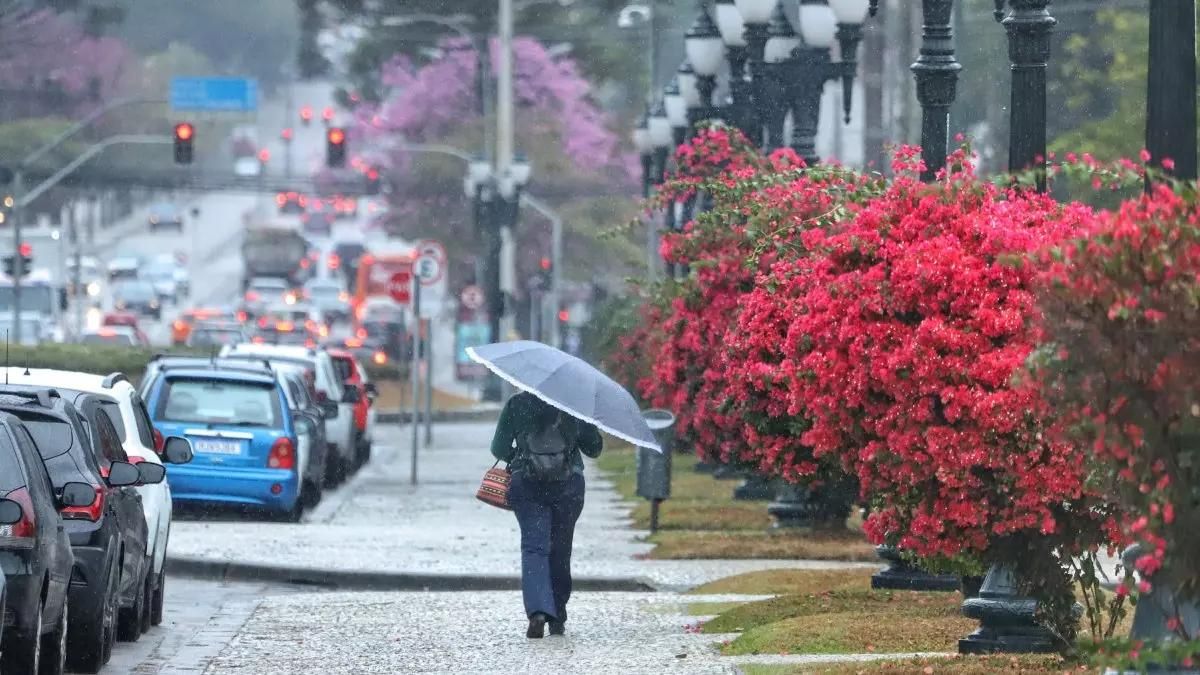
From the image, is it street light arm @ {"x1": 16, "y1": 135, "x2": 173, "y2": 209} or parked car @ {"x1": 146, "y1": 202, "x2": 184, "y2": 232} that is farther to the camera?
parked car @ {"x1": 146, "y1": 202, "x2": 184, "y2": 232}

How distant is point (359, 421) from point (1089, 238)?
27.8 m

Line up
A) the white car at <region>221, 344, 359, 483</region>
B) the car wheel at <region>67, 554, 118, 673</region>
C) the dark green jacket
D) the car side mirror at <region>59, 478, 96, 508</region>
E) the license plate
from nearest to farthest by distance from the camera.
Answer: the car side mirror at <region>59, 478, 96, 508</region> → the car wheel at <region>67, 554, 118, 673</region> → the dark green jacket → the license plate → the white car at <region>221, 344, 359, 483</region>

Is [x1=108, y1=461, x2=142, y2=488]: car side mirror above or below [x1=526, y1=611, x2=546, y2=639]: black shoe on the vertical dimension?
above

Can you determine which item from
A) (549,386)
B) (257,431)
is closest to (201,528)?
(257,431)

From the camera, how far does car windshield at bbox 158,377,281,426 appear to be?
81.9 ft

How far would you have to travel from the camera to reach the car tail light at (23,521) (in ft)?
37.3

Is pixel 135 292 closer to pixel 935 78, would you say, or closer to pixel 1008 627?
pixel 935 78

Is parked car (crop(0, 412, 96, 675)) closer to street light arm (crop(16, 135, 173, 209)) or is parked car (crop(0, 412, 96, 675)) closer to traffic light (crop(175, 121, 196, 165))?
street light arm (crop(16, 135, 173, 209))

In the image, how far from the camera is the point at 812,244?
42.6ft

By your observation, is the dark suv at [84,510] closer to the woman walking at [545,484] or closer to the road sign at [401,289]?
the woman walking at [545,484]

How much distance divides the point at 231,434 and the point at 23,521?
13590 millimetres

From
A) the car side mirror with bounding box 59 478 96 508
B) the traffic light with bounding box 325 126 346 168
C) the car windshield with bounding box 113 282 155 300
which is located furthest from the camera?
the car windshield with bounding box 113 282 155 300

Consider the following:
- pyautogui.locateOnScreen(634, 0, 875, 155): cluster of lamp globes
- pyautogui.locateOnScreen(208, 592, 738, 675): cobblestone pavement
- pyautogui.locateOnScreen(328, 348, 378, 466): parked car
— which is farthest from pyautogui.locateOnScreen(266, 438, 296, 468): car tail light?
pyautogui.locateOnScreen(328, 348, 378, 466): parked car

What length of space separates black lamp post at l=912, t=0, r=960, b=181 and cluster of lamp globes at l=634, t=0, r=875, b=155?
239 cm
